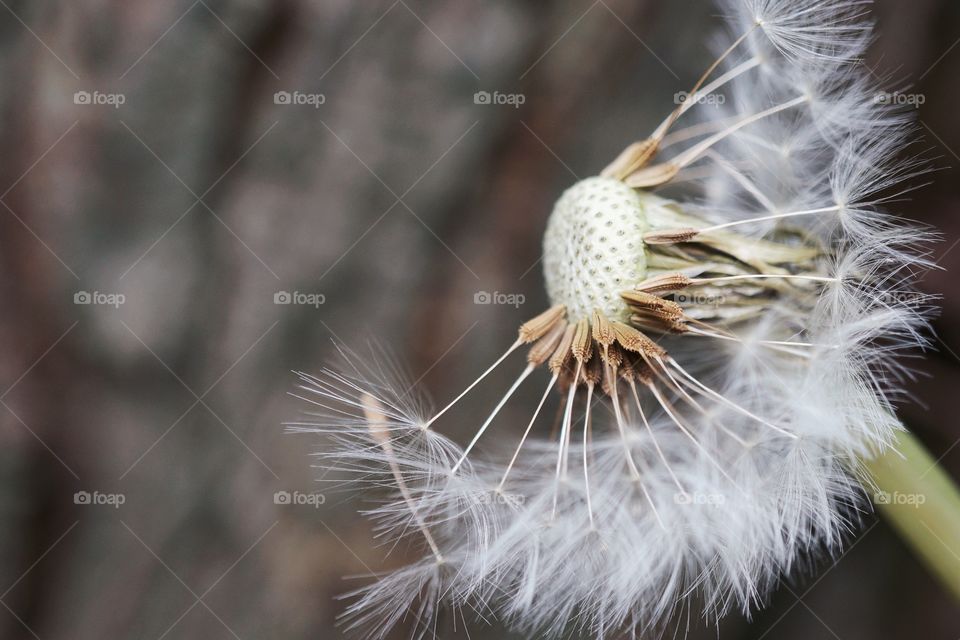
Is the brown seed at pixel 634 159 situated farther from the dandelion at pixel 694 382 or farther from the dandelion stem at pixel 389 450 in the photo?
the dandelion stem at pixel 389 450

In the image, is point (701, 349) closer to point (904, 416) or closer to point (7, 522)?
point (904, 416)

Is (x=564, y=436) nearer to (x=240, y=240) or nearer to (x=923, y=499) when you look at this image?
(x=923, y=499)

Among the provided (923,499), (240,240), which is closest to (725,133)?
(923,499)

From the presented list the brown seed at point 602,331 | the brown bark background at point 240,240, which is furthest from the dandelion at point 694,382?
the brown bark background at point 240,240

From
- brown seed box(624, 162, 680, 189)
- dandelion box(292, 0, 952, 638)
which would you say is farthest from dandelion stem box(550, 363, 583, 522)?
brown seed box(624, 162, 680, 189)

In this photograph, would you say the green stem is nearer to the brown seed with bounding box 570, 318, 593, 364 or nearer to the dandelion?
the dandelion
